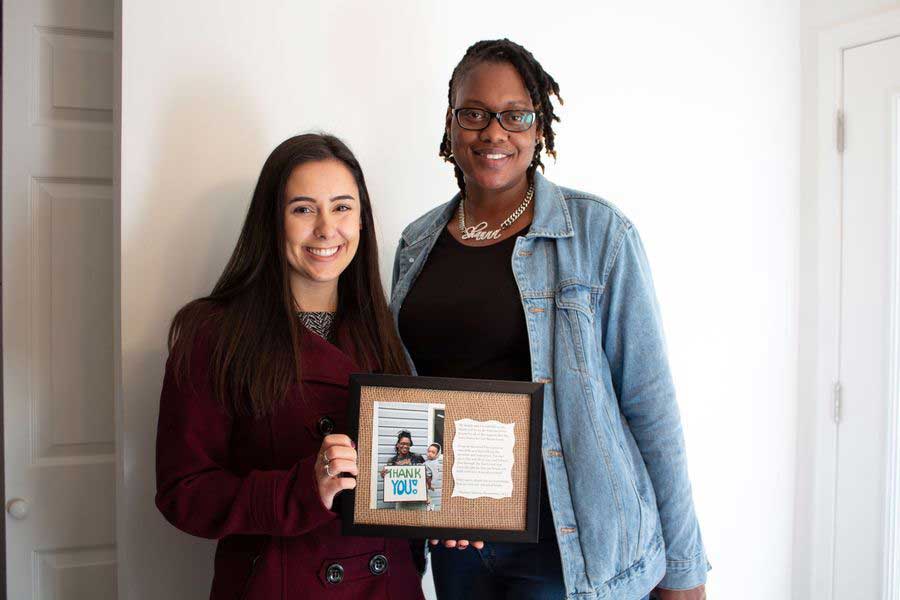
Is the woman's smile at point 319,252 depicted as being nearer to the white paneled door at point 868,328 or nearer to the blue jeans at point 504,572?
the blue jeans at point 504,572

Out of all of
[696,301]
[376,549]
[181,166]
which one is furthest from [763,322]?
[181,166]

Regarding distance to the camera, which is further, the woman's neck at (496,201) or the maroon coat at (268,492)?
the woman's neck at (496,201)

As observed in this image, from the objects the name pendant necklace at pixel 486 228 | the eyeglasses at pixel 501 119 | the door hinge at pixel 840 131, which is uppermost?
the door hinge at pixel 840 131

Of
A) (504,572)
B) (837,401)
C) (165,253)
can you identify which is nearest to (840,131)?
(837,401)

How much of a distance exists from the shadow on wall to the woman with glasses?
61 cm

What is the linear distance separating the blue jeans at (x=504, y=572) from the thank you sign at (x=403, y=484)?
27cm

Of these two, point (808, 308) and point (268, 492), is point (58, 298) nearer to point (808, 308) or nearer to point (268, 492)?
point (268, 492)

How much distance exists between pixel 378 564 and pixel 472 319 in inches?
20.9

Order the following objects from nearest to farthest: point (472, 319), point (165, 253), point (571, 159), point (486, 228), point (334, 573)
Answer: point (334, 573) < point (472, 319) < point (486, 228) < point (165, 253) < point (571, 159)

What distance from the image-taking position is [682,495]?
1.53m

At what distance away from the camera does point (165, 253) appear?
182 centimetres

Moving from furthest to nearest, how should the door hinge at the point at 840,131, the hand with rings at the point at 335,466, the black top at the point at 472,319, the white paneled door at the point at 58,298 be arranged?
the door hinge at the point at 840,131 < the white paneled door at the point at 58,298 < the black top at the point at 472,319 < the hand with rings at the point at 335,466

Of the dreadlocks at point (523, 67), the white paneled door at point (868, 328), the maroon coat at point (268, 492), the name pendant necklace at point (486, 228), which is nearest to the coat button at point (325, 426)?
the maroon coat at point (268, 492)

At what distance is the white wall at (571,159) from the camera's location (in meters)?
1.80
